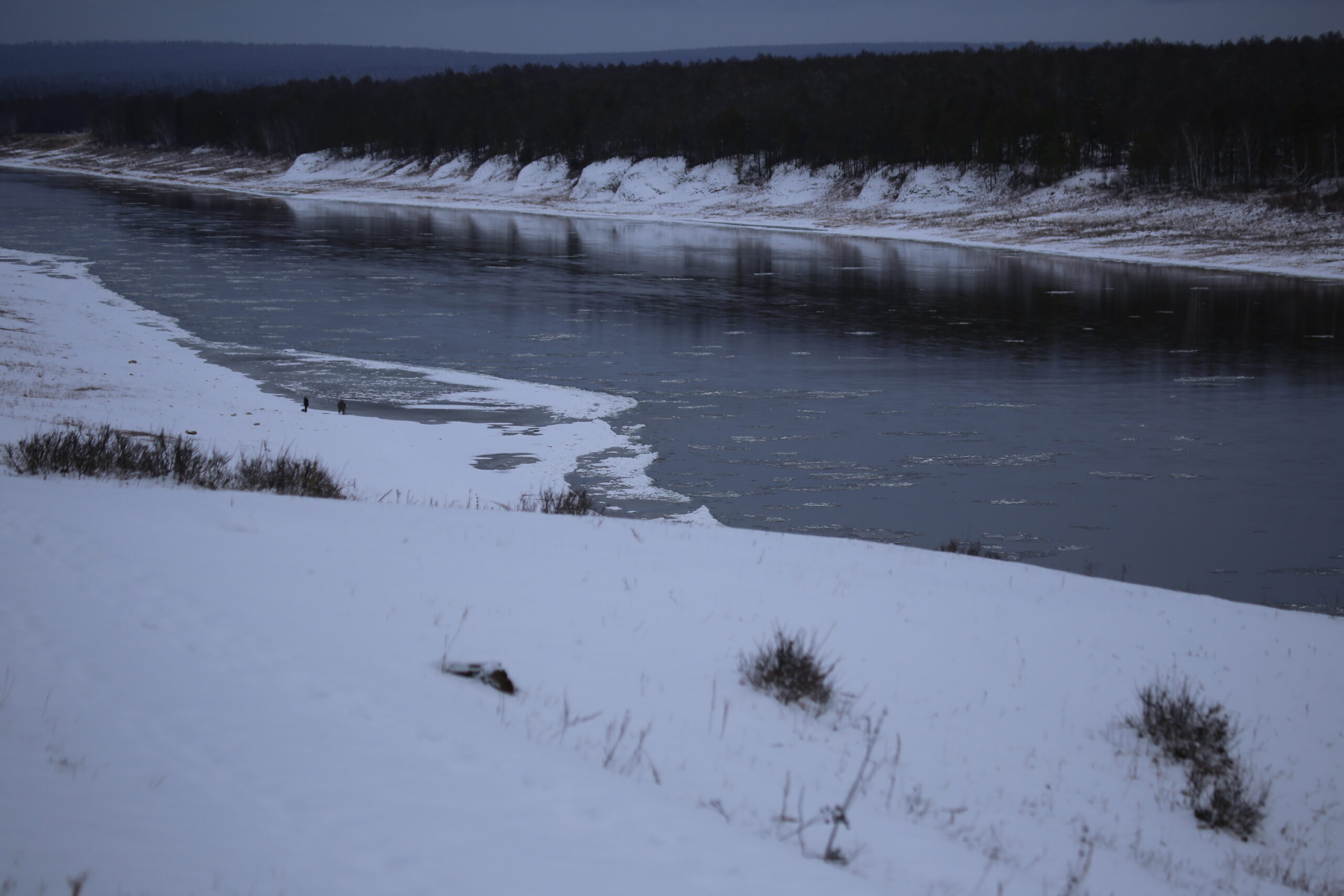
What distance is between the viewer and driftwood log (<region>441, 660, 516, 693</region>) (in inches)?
237

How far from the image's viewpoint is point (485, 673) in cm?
603

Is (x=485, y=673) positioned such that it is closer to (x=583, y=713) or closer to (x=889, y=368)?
(x=583, y=713)

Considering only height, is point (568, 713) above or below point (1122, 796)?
above

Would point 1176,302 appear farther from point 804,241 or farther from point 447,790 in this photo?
point 447,790

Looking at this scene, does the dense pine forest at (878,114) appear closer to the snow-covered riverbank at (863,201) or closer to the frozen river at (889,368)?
the snow-covered riverbank at (863,201)

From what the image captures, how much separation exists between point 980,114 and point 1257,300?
148 feet

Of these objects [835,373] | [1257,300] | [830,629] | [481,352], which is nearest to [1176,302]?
[1257,300]

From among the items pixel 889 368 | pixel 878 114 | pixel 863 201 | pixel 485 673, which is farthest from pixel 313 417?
pixel 878 114

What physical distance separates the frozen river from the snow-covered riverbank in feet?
19.1

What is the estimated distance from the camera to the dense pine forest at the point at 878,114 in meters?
63.8

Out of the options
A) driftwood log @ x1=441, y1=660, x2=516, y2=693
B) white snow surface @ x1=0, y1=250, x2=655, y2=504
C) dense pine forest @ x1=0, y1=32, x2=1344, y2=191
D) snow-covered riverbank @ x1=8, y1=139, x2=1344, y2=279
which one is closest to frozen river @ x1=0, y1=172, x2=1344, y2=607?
white snow surface @ x1=0, y1=250, x2=655, y2=504

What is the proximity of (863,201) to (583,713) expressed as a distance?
236 ft

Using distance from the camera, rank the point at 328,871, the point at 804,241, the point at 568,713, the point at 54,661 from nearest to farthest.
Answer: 1. the point at 328,871
2. the point at 54,661
3. the point at 568,713
4. the point at 804,241

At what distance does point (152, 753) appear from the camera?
4.69 metres
